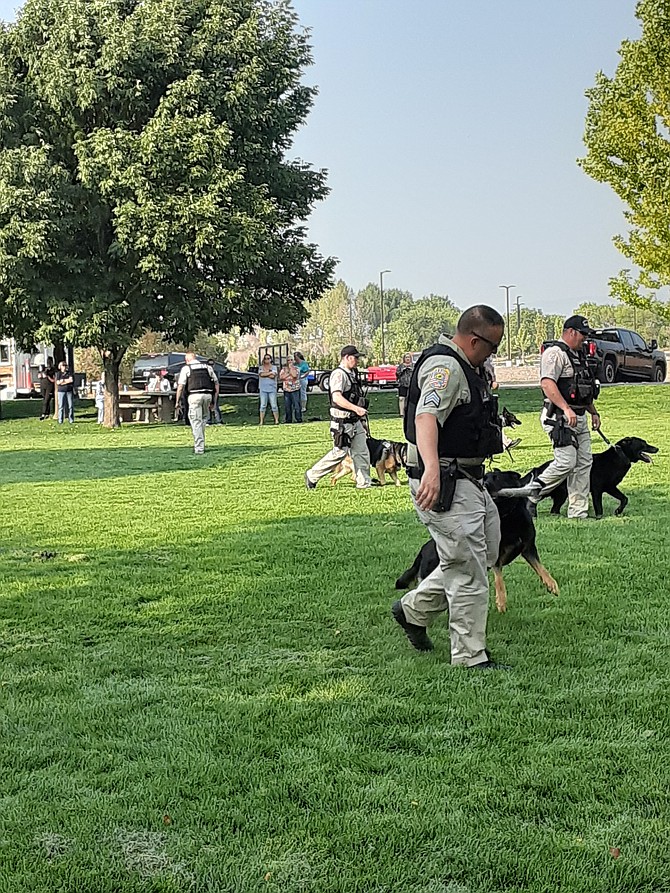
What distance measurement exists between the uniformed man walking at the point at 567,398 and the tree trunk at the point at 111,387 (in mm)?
21025

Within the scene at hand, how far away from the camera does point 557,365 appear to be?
9617mm

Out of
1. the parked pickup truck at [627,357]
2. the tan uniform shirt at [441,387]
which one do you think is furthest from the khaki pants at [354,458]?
the parked pickup truck at [627,357]

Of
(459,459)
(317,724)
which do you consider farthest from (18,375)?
(317,724)

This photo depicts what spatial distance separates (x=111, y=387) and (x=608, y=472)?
21.2m

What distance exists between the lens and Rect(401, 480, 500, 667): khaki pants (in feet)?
16.9

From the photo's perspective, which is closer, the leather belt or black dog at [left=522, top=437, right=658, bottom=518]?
the leather belt

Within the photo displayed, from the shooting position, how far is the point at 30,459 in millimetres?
19078

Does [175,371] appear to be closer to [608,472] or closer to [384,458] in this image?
[384,458]

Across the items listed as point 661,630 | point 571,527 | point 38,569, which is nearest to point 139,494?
point 38,569

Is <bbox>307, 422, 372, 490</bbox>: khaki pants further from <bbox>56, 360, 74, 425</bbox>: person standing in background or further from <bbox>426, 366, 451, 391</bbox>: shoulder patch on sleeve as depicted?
<bbox>56, 360, 74, 425</bbox>: person standing in background

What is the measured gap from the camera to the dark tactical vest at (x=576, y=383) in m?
9.68

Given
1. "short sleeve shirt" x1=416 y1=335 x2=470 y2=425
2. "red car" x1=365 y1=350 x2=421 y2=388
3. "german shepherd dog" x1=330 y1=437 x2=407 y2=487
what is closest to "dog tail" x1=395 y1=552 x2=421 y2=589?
"short sleeve shirt" x1=416 y1=335 x2=470 y2=425

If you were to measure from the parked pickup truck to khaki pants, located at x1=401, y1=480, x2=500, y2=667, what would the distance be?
29511 millimetres

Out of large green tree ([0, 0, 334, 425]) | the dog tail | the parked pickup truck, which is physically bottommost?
the dog tail
